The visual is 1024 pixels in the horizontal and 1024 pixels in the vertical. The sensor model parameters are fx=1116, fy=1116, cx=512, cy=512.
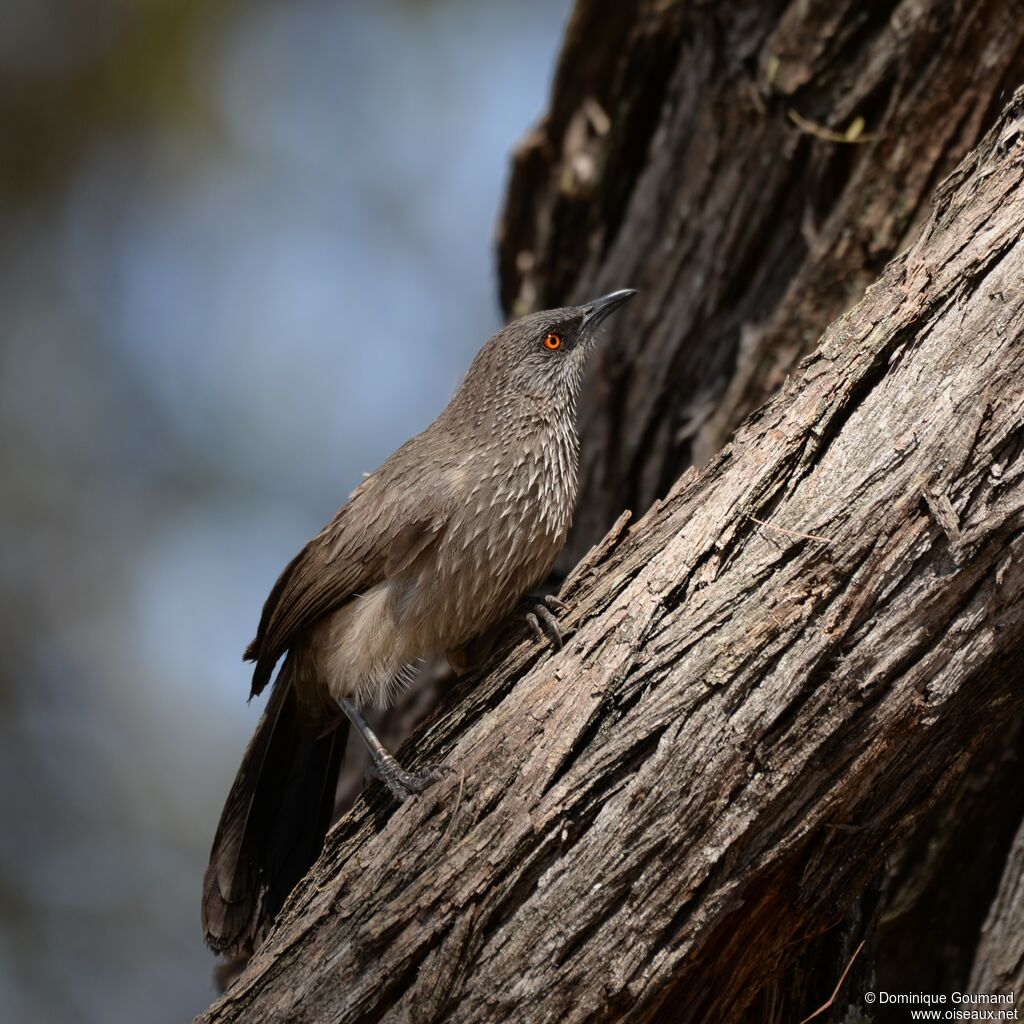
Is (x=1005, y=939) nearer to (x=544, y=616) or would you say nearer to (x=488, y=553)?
(x=544, y=616)

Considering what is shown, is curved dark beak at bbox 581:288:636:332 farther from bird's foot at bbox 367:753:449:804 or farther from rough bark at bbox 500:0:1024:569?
bird's foot at bbox 367:753:449:804

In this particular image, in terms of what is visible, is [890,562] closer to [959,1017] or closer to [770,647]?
[770,647]

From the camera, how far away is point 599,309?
16.5 ft

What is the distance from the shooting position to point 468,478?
13.6 feet

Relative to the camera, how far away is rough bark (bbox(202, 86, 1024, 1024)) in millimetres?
2812

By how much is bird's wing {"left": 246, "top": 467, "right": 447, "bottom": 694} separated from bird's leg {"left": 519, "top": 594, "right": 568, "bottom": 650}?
18.1 inches

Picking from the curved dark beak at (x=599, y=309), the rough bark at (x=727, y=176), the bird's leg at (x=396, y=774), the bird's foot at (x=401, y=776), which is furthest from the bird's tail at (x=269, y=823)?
the curved dark beak at (x=599, y=309)

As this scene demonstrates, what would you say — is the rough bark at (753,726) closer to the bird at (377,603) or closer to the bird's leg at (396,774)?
the bird's leg at (396,774)

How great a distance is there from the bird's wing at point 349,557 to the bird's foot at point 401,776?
733 mm

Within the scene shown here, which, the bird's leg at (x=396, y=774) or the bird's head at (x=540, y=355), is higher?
the bird's head at (x=540, y=355)

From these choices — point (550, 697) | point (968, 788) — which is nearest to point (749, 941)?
point (550, 697)

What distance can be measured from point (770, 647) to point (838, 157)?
3.04 m

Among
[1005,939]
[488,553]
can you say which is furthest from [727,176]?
[1005,939]

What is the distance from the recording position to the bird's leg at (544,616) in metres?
3.46
